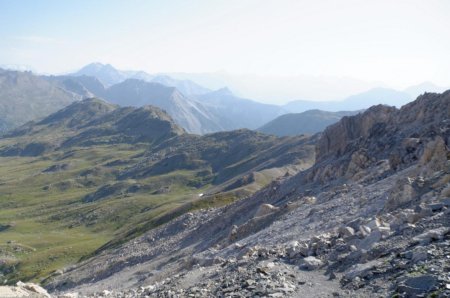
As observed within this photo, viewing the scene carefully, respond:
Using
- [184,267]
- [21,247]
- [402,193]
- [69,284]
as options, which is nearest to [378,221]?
[402,193]

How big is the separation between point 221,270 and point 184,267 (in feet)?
45.8

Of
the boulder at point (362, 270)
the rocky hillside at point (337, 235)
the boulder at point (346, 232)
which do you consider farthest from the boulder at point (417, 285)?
the boulder at point (346, 232)

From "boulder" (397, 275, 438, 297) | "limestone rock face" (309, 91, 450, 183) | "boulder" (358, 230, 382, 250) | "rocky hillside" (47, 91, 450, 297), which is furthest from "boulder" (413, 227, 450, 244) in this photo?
"limestone rock face" (309, 91, 450, 183)

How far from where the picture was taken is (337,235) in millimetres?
24547

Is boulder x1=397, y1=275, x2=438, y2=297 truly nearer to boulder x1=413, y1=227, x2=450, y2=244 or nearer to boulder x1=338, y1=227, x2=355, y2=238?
boulder x1=413, y1=227, x2=450, y2=244

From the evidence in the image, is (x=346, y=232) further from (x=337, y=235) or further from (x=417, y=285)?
A: (x=417, y=285)

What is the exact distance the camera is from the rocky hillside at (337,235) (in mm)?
17953

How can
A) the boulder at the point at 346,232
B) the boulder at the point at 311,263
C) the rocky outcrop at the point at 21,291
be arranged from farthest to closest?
the boulder at the point at 346,232 → the rocky outcrop at the point at 21,291 → the boulder at the point at 311,263

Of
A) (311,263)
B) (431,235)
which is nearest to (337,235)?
(311,263)

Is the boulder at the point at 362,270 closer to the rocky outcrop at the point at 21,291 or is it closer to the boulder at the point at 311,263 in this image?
the boulder at the point at 311,263

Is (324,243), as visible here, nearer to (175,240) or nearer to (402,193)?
(402,193)

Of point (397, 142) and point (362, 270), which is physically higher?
point (397, 142)

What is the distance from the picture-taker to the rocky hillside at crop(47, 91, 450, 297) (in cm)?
1795

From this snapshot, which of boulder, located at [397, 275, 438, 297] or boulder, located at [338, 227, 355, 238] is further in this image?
boulder, located at [338, 227, 355, 238]
